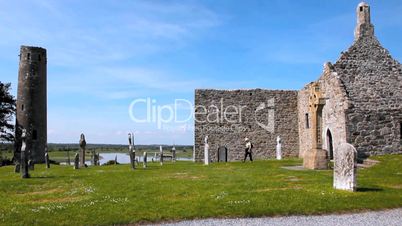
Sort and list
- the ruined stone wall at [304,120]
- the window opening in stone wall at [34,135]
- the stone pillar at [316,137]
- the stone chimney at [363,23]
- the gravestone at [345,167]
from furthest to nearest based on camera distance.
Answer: the window opening in stone wall at [34,135] < the ruined stone wall at [304,120] < the stone chimney at [363,23] < the stone pillar at [316,137] < the gravestone at [345,167]

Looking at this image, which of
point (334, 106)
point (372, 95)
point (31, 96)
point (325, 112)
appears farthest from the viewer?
point (31, 96)

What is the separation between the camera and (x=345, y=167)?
1196cm

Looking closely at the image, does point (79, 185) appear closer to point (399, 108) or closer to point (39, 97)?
→ point (399, 108)

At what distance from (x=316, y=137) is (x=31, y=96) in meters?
34.3

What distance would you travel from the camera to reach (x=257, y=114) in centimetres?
3288

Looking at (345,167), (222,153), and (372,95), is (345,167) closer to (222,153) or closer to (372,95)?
(372,95)

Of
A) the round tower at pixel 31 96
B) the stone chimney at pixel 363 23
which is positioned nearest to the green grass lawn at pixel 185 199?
the stone chimney at pixel 363 23

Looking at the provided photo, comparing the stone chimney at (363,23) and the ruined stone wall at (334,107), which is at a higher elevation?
A: the stone chimney at (363,23)

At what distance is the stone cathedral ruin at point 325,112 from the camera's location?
941 inches

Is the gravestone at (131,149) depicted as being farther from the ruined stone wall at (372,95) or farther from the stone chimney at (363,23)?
the stone chimney at (363,23)

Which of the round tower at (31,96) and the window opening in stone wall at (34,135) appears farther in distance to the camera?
the window opening in stone wall at (34,135)

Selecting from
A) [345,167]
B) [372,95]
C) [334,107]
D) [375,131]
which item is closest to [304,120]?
[334,107]

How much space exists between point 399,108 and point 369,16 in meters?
6.54

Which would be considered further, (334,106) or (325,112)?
(325,112)
